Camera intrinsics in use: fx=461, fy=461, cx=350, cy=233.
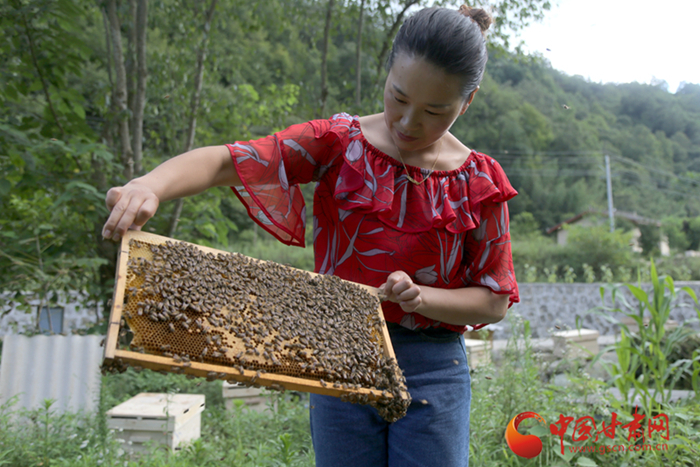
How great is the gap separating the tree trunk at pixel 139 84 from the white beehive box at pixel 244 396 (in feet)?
9.32

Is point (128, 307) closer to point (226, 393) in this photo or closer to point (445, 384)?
point (445, 384)

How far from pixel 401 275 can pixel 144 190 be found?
915mm

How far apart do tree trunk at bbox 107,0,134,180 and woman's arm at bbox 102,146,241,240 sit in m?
4.23

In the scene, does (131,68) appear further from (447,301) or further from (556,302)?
(556,302)

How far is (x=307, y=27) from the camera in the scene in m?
7.78

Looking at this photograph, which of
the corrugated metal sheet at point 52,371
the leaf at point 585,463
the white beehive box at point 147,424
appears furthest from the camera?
the corrugated metal sheet at point 52,371

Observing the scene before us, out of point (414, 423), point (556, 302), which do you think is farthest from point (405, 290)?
point (556, 302)

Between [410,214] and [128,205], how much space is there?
1.01m

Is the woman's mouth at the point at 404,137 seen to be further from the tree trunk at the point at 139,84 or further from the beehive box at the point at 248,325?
the tree trunk at the point at 139,84

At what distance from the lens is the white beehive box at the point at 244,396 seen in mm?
5020

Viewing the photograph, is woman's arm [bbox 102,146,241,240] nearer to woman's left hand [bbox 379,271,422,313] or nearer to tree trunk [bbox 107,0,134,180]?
woman's left hand [bbox 379,271,422,313]

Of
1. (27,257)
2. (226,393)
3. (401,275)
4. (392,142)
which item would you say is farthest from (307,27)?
(401,275)

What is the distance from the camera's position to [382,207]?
5.90 feet

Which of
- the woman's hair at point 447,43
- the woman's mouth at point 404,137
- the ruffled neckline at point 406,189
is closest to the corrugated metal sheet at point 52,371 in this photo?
the ruffled neckline at point 406,189
